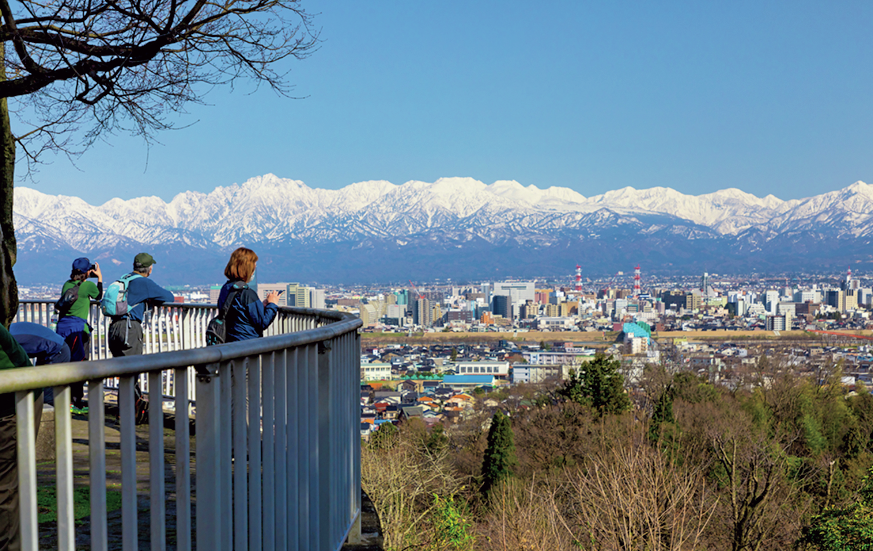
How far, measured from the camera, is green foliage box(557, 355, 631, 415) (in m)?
38.9

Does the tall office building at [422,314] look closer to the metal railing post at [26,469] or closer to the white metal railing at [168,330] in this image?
the white metal railing at [168,330]

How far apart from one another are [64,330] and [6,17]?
276 cm

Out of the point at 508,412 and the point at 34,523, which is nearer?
the point at 34,523

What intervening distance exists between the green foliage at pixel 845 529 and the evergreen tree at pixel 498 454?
14.2 metres

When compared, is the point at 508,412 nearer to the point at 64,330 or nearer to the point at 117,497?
the point at 64,330

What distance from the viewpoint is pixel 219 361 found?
1.94 m

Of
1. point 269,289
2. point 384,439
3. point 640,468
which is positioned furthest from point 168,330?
point 384,439

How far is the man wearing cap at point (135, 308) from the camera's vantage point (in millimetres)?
6195

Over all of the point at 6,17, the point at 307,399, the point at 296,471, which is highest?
the point at 6,17

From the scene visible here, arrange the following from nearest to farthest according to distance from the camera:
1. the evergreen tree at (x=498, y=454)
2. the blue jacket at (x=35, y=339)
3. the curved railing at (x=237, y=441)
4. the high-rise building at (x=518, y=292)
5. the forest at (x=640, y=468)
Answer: the curved railing at (x=237, y=441)
the blue jacket at (x=35, y=339)
the forest at (x=640, y=468)
the evergreen tree at (x=498, y=454)
the high-rise building at (x=518, y=292)

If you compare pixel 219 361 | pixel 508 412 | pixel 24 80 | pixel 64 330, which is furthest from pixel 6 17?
pixel 508 412

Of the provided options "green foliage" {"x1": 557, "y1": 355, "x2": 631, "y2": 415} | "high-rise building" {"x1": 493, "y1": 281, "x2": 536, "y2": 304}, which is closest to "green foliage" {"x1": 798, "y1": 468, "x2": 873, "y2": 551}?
"green foliage" {"x1": 557, "y1": 355, "x2": 631, "y2": 415}

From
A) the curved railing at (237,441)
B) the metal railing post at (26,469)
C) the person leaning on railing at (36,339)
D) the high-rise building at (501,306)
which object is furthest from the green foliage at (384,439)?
the high-rise building at (501,306)

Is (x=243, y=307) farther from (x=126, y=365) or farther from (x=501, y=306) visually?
(x=501, y=306)
